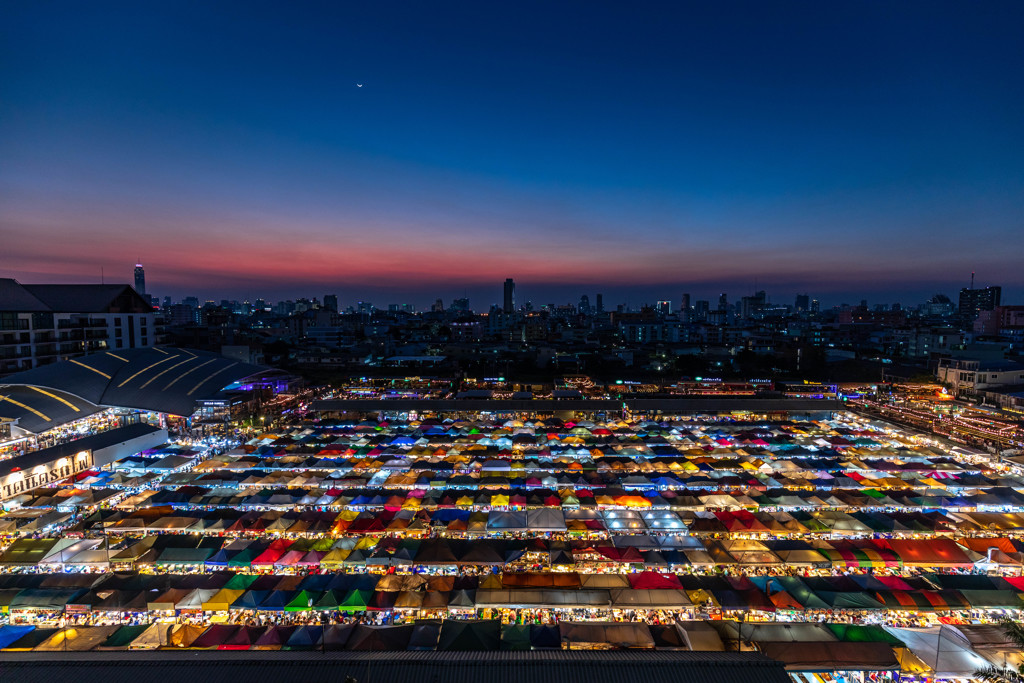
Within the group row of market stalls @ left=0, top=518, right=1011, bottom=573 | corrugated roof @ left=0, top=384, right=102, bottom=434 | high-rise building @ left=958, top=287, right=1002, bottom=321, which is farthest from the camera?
high-rise building @ left=958, top=287, right=1002, bottom=321

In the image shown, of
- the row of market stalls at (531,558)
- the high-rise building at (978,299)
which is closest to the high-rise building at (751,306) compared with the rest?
the high-rise building at (978,299)

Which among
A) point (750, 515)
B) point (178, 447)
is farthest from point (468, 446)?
point (178, 447)

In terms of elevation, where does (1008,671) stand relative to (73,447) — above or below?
below

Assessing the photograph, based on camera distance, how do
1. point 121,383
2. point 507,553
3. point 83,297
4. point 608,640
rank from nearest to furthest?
point 608,640
point 507,553
point 121,383
point 83,297

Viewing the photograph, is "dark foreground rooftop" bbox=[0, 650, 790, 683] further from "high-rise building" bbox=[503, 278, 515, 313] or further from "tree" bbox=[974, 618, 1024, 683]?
"high-rise building" bbox=[503, 278, 515, 313]

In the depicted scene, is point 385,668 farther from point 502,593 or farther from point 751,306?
point 751,306

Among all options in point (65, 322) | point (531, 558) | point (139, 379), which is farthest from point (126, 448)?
point (531, 558)

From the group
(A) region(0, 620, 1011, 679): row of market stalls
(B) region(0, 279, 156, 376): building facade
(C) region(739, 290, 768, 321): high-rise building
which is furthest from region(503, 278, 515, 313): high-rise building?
(A) region(0, 620, 1011, 679): row of market stalls
